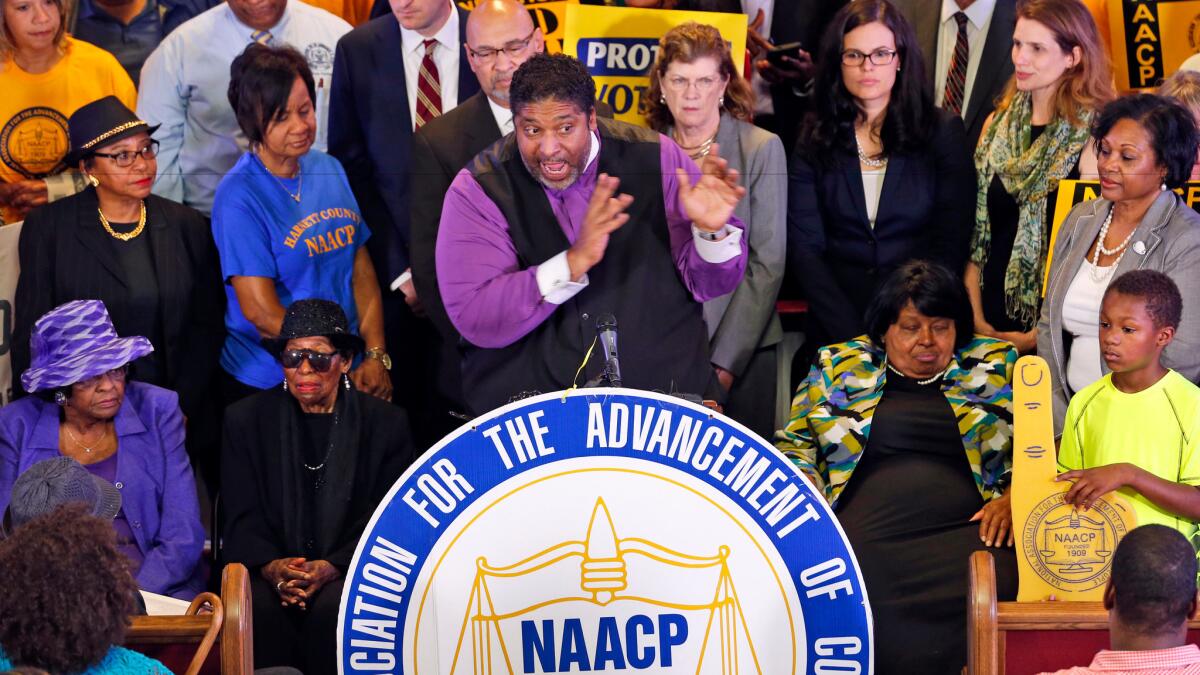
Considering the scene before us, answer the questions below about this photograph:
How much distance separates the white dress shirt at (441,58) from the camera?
18.9 feet

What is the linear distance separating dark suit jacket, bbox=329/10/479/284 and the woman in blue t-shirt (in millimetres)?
182

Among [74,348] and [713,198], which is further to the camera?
[74,348]

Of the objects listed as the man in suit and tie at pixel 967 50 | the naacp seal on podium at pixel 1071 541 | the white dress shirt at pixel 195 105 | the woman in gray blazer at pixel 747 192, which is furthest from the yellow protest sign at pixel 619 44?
the naacp seal on podium at pixel 1071 541

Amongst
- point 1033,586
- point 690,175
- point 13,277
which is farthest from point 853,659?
point 13,277

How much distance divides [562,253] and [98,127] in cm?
185

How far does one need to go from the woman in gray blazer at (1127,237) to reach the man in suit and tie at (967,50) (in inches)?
36.4

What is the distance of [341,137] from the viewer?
19.1 feet

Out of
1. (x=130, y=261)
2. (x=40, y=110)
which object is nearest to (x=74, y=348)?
(x=130, y=261)

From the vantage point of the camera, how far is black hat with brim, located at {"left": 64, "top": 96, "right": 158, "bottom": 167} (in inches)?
210

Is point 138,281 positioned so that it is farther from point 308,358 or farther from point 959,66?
point 959,66

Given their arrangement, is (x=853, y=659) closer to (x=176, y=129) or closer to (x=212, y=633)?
(x=212, y=633)

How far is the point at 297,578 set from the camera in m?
4.82

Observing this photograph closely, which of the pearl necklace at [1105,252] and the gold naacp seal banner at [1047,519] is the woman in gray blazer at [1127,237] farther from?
the gold naacp seal banner at [1047,519]

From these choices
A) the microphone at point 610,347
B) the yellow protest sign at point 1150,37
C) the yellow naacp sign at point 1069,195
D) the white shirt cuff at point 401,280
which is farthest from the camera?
the yellow protest sign at point 1150,37
